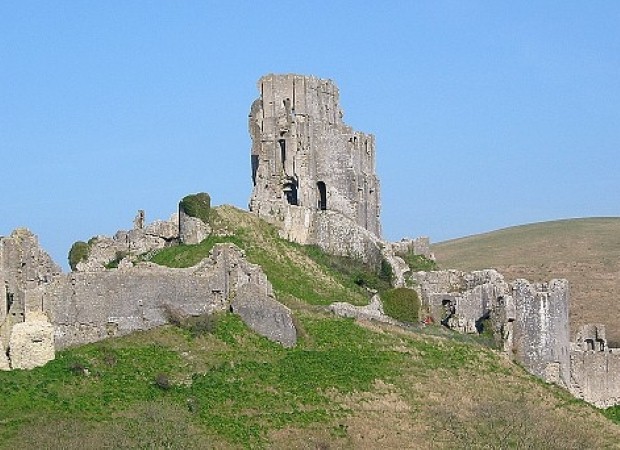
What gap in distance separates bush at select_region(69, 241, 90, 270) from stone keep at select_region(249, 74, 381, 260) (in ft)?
26.8

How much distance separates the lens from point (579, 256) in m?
112

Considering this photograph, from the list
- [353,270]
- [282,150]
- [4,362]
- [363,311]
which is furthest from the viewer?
[282,150]

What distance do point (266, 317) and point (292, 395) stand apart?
14.7 feet

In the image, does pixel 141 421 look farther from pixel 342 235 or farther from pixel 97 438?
pixel 342 235

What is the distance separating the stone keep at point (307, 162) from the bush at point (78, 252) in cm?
818

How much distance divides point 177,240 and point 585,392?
18.3m

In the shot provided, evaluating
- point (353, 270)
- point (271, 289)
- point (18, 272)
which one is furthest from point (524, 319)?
point (18, 272)

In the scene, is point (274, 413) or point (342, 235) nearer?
point (274, 413)

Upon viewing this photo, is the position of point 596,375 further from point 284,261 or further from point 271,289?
point 271,289

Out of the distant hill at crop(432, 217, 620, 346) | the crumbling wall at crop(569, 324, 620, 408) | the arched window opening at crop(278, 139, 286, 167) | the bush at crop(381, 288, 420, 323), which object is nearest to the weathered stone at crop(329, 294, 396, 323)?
the bush at crop(381, 288, 420, 323)

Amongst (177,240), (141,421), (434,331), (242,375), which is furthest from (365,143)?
(141,421)

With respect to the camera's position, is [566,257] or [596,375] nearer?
[596,375]

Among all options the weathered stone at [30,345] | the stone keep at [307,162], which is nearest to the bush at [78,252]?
the stone keep at [307,162]

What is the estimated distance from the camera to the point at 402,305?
200 ft
